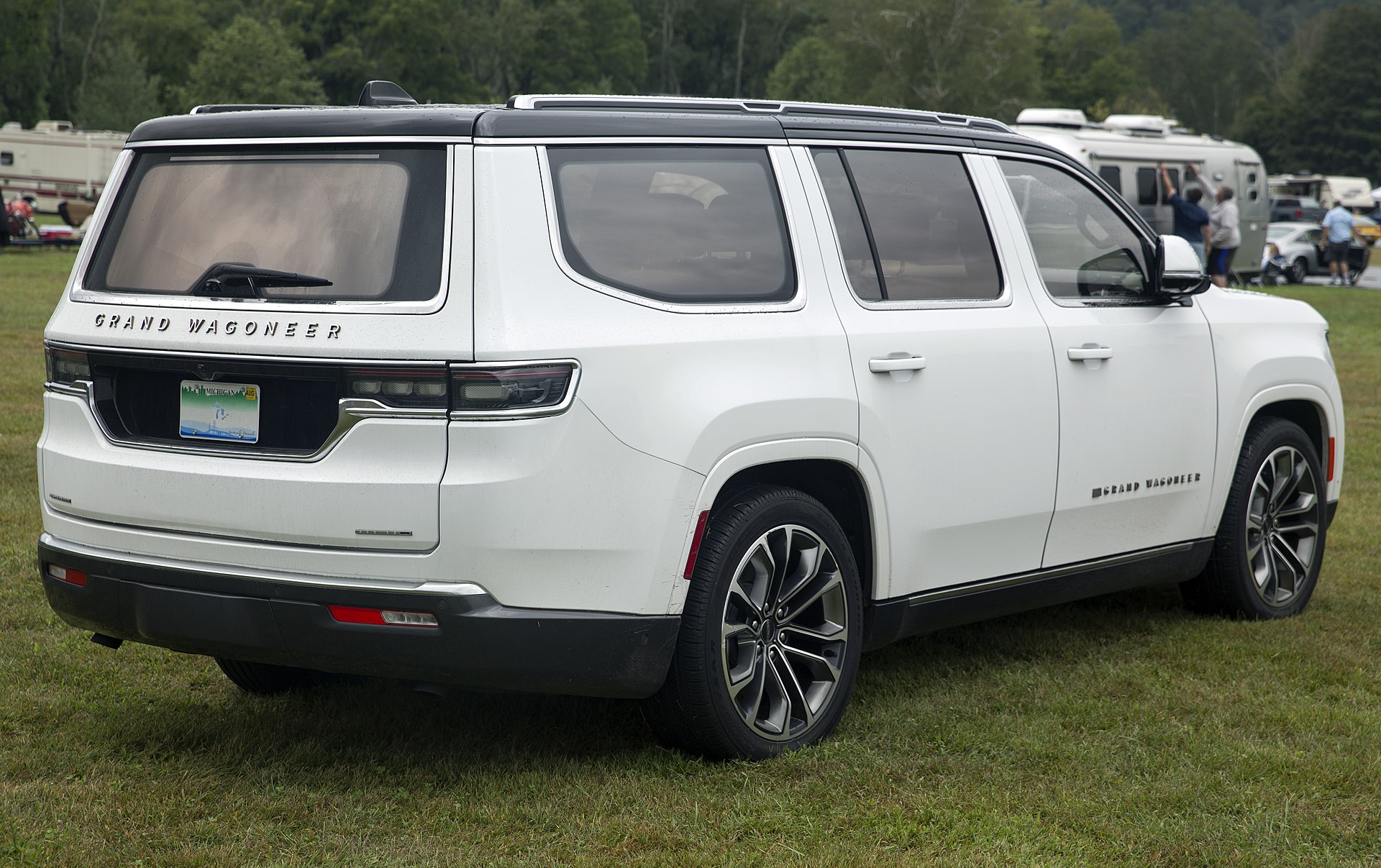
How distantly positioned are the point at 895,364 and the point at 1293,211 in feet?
157

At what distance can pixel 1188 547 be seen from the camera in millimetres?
5992

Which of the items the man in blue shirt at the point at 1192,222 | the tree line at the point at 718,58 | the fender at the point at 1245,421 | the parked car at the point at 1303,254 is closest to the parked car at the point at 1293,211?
the parked car at the point at 1303,254

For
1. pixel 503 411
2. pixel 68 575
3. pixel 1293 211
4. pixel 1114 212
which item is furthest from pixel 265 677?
pixel 1293 211

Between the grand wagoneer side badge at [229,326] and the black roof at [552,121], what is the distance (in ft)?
1.70

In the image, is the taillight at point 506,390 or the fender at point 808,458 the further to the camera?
the fender at point 808,458

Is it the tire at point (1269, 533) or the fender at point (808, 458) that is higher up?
the fender at point (808, 458)

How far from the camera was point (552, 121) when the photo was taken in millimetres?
4094

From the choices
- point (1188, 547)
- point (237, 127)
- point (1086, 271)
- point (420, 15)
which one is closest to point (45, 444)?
point (237, 127)

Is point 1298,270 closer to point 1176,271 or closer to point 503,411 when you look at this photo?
point 1176,271

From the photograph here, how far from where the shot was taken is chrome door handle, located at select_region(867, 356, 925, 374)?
181 inches

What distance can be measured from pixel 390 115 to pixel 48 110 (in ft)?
295

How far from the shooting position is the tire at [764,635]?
424cm

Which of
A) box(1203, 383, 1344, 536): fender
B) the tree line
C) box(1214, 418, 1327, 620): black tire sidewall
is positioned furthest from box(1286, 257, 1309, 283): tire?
the tree line

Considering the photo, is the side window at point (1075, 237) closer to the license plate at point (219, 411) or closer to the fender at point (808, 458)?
the fender at point (808, 458)
